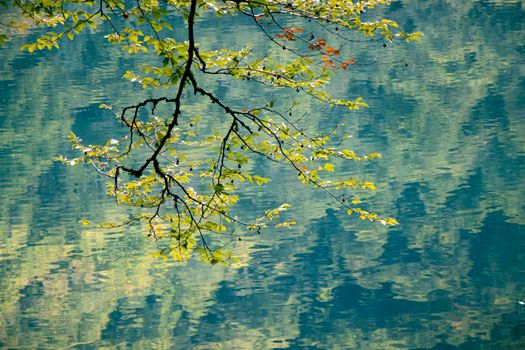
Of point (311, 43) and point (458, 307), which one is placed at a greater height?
point (311, 43)

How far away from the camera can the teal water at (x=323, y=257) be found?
1109cm

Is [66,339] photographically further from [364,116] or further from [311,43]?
[364,116]

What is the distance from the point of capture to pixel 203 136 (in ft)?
74.4

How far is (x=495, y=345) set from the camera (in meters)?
9.92

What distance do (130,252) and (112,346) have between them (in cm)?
339

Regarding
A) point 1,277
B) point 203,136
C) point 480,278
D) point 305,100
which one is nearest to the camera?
point 480,278

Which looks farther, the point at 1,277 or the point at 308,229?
the point at 308,229

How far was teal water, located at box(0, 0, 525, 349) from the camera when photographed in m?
11.1

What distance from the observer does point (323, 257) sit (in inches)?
537

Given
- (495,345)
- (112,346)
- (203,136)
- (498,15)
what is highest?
(498,15)

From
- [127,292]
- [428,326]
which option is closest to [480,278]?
[428,326]

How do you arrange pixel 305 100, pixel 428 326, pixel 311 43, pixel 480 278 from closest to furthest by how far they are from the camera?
pixel 311 43 → pixel 428 326 → pixel 480 278 → pixel 305 100

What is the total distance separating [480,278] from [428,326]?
6.55 feet

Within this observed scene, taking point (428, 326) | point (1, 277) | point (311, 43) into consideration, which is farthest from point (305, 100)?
point (311, 43)
